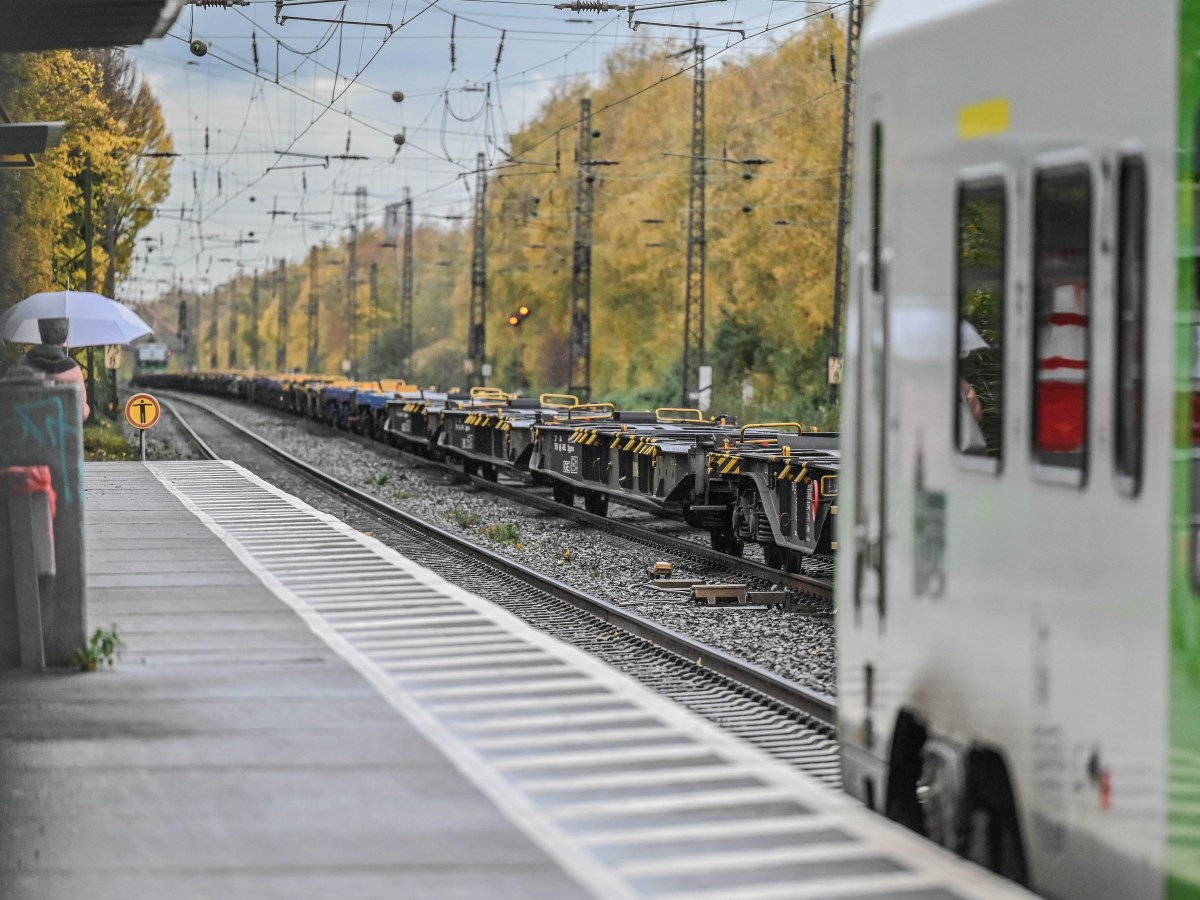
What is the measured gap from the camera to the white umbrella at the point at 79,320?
23.3 m

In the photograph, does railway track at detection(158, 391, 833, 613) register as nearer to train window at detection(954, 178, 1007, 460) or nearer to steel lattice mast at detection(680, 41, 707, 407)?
train window at detection(954, 178, 1007, 460)

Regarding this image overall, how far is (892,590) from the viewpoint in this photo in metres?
6.99

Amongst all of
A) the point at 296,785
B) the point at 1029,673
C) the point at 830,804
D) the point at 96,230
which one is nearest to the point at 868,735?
the point at 830,804

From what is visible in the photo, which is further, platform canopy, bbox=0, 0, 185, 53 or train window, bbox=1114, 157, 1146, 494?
platform canopy, bbox=0, 0, 185, 53

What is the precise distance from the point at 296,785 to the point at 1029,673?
9.82 feet

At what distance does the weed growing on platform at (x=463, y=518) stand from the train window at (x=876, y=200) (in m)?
19.0

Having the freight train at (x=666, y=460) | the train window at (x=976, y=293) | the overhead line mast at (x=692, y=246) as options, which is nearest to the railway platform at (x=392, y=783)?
the train window at (x=976, y=293)

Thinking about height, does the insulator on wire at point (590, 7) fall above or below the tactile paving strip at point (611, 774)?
above

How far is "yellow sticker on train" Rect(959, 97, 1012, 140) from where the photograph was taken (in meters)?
6.03

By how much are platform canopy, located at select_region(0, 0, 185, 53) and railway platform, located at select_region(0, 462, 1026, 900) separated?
12.6 ft

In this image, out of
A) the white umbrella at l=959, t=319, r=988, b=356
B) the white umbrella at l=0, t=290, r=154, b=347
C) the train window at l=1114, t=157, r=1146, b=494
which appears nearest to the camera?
the train window at l=1114, t=157, r=1146, b=494

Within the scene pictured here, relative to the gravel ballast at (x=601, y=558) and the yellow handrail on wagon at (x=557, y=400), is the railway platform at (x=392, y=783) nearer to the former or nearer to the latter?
the gravel ballast at (x=601, y=558)

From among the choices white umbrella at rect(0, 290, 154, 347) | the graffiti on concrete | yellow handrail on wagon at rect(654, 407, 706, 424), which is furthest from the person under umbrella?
yellow handrail on wagon at rect(654, 407, 706, 424)

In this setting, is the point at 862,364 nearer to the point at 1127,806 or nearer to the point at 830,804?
the point at 830,804
